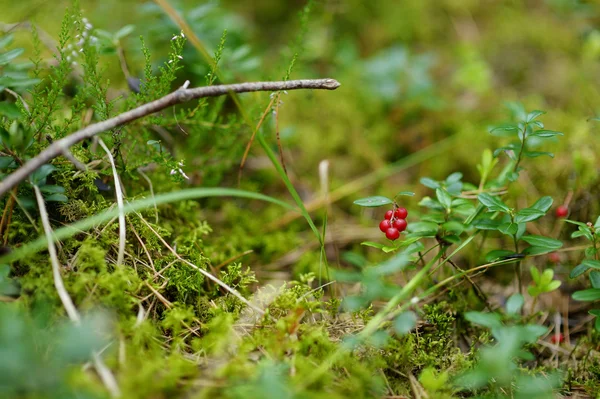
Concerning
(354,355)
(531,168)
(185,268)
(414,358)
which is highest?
(185,268)

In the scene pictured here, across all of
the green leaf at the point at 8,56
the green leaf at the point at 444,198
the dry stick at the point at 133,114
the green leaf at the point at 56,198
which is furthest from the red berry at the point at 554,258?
the green leaf at the point at 8,56

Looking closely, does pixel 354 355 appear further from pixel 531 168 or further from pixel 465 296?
pixel 531 168

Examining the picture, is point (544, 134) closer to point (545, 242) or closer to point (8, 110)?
point (545, 242)

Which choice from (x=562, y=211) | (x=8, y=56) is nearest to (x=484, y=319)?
(x=562, y=211)

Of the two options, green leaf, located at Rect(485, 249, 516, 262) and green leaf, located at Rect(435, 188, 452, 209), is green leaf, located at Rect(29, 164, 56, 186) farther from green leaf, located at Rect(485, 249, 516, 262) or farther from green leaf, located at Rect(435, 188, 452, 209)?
green leaf, located at Rect(485, 249, 516, 262)

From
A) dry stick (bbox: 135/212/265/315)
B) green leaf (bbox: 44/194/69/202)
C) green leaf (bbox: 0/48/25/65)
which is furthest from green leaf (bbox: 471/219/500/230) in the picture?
green leaf (bbox: 0/48/25/65)

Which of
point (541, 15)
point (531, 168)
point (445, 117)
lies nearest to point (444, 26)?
point (541, 15)
